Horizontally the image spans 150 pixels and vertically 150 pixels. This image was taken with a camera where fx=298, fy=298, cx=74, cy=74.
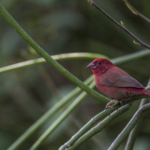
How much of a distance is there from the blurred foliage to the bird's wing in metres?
0.94

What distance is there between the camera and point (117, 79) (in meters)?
3.02

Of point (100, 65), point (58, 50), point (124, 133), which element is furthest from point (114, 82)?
point (58, 50)

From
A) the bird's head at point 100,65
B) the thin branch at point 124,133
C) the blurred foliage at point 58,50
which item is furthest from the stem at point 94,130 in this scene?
the blurred foliage at point 58,50

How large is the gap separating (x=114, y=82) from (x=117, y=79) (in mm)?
44

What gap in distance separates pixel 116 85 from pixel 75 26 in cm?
176

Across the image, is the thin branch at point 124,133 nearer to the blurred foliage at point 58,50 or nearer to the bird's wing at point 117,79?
the bird's wing at point 117,79

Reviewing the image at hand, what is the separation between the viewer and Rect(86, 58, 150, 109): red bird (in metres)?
2.78

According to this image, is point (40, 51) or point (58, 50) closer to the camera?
point (40, 51)

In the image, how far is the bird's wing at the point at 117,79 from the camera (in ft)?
9.32

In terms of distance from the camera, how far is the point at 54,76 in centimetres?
535

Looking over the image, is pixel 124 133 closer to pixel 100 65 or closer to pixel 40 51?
pixel 40 51

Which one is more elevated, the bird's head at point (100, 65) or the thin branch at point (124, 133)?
the bird's head at point (100, 65)

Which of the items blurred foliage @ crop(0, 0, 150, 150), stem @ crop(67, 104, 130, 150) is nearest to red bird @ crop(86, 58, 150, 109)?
stem @ crop(67, 104, 130, 150)

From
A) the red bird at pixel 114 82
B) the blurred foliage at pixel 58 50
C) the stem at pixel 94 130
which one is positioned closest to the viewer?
the stem at pixel 94 130
